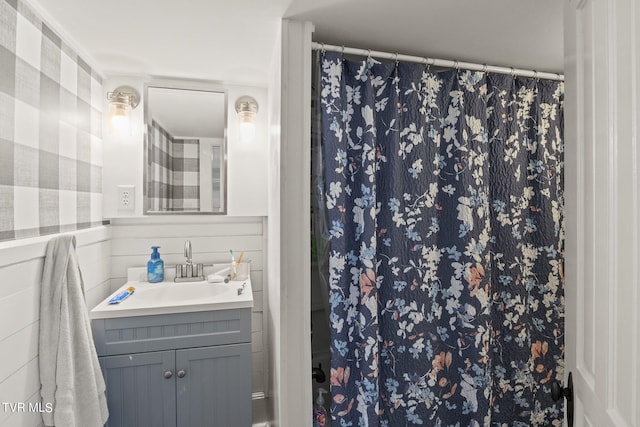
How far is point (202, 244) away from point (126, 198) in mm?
561

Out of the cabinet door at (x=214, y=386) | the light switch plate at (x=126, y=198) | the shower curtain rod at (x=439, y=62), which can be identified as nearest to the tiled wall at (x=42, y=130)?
the light switch plate at (x=126, y=198)

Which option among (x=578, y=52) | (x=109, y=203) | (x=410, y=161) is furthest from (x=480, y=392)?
(x=109, y=203)

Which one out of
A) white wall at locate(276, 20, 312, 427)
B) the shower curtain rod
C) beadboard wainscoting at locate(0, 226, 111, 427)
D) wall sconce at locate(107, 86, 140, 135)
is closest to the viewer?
beadboard wainscoting at locate(0, 226, 111, 427)

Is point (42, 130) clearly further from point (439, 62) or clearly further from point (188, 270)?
point (439, 62)

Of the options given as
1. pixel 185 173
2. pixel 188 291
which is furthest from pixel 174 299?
pixel 185 173

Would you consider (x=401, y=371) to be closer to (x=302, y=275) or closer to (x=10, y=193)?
(x=302, y=275)

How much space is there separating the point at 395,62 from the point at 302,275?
46.3 inches

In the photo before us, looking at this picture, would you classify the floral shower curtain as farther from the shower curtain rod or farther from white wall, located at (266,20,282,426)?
white wall, located at (266,20,282,426)

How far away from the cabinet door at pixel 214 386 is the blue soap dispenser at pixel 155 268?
0.58 m

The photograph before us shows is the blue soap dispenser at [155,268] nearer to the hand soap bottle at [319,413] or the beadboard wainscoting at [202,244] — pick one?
the beadboard wainscoting at [202,244]

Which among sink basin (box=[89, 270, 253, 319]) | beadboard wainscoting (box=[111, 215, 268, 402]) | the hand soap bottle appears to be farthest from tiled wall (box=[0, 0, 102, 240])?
the hand soap bottle

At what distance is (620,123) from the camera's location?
725 mm

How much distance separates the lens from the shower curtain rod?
150cm

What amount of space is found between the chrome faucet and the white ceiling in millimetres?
1171
